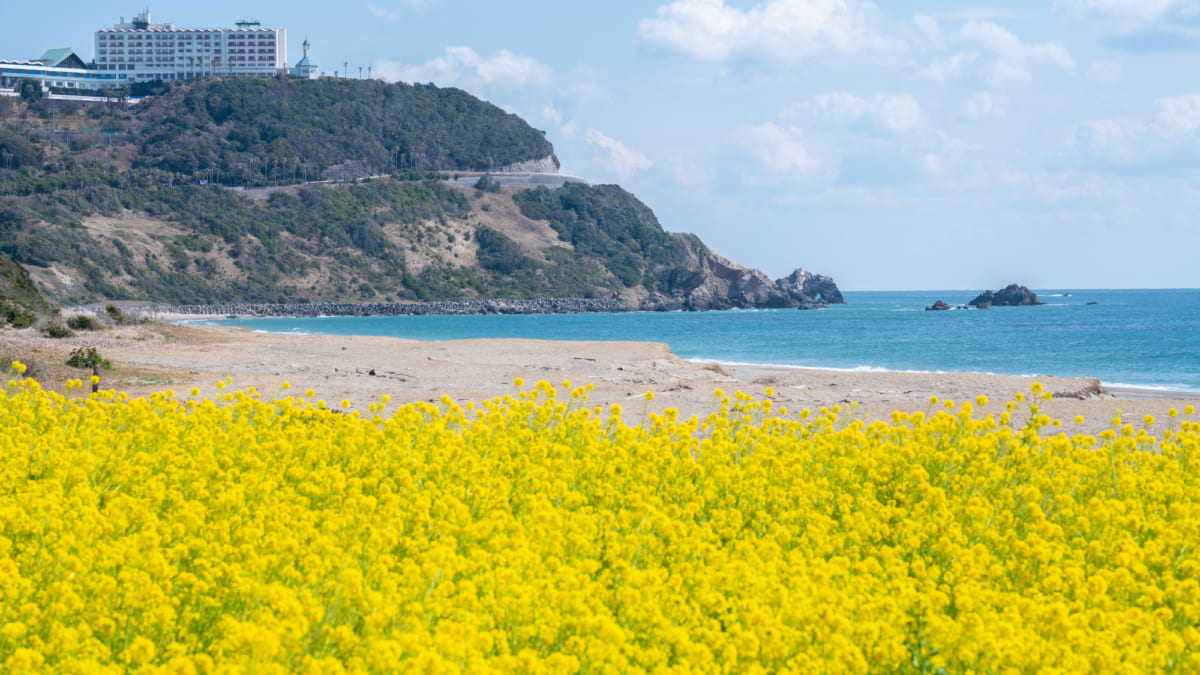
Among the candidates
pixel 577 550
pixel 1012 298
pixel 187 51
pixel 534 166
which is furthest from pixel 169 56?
pixel 577 550

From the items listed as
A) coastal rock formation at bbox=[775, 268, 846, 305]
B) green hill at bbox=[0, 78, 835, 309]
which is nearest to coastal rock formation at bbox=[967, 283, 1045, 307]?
coastal rock formation at bbox=[775, 268, 846, 305]

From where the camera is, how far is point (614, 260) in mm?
131875

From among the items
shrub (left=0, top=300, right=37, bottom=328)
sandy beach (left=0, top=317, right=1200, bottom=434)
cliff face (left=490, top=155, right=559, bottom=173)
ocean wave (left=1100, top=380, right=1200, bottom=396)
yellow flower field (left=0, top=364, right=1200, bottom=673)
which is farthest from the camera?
cliff face (left=490, top=155, right=559, bottom=173)

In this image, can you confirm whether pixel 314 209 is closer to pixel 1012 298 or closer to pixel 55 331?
pixel 55 331

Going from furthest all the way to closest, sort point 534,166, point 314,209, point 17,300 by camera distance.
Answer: point 534,166, point 314,209, point 17,300

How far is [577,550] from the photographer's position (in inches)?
210

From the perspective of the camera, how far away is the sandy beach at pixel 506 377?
1741cm

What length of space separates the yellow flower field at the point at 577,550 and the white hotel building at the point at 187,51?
16934 cm

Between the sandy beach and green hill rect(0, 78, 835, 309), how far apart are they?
5648cm

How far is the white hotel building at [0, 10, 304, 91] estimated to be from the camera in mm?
163125

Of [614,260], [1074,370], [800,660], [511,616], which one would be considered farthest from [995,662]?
[614,260]

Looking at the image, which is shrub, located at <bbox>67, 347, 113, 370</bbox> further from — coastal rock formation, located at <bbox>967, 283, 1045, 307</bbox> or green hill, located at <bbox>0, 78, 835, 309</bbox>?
coastal rock formation, located at <bbox>967, 283, 1045, 307</bbox>

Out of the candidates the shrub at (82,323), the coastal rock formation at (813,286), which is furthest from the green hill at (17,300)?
the coastal rock formation at (813,286)

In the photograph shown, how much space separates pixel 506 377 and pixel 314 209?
321 ft
